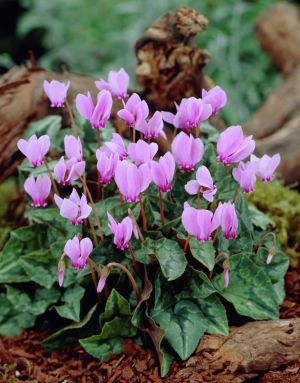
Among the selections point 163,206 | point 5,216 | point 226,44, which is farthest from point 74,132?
point 226,44

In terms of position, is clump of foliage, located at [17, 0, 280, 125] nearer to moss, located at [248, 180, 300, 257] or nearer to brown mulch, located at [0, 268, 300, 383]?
moss, located at [248, 180, 300, 257]

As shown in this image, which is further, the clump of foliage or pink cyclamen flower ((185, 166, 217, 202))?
the clump of foliage

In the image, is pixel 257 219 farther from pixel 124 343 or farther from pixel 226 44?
pixel 226 44

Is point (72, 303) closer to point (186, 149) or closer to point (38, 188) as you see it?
point (38, 188)

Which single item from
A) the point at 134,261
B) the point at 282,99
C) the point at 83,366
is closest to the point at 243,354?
the point at 134,261

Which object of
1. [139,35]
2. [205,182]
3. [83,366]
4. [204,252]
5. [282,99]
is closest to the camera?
[205,182]

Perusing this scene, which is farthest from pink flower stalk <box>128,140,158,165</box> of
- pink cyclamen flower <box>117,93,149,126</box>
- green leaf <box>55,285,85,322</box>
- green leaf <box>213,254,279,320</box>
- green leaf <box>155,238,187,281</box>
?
green leaf <box>55,285,85,322</box>
